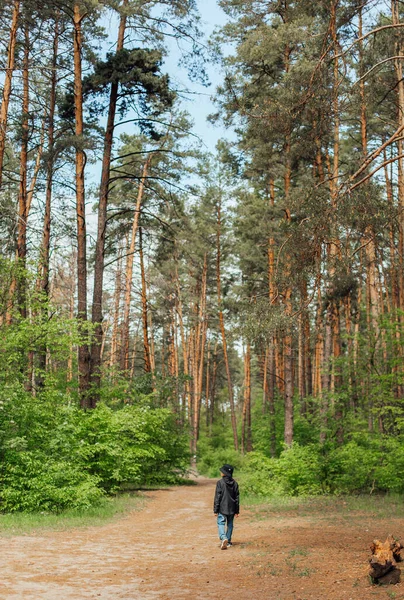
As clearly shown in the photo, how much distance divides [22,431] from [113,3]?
11.0 m

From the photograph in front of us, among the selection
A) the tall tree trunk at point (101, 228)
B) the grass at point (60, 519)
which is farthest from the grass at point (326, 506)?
the tall tree trunk at point (101, 228)

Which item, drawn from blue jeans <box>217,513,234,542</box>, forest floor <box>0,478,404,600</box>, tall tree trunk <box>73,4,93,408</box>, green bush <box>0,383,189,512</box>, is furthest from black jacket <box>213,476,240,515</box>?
tall tree trunk <box>73,4,93,408</box>

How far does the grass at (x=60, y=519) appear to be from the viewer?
10867mm

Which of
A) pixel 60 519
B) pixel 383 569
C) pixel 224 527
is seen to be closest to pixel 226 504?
pixel 224 527

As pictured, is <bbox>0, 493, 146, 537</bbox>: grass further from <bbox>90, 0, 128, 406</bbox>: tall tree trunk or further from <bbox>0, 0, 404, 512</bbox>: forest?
<bbox>90, 0, 128, 406</bbox>: tall tree trunk

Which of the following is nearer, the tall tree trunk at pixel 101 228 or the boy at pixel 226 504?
the boy at pixel 226 504

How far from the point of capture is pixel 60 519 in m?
11.9

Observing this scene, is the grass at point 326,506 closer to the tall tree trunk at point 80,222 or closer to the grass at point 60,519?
the grass at point 60,519

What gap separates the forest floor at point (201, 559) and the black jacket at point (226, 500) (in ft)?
1.95

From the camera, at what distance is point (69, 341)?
1412 centimetres

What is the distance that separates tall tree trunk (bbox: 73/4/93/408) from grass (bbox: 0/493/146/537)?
346 centimetres

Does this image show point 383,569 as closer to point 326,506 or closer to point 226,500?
point 226,500

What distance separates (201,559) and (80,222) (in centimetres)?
1071

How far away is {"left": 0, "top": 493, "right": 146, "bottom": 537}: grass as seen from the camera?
1087 cm
